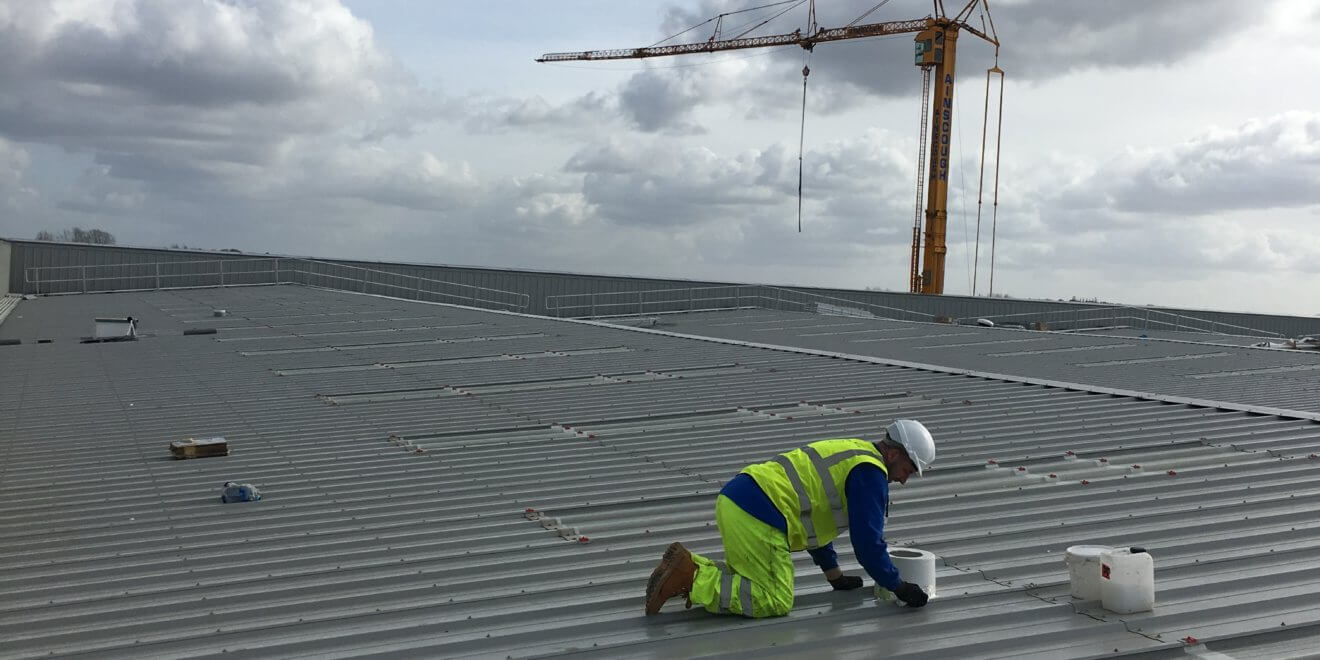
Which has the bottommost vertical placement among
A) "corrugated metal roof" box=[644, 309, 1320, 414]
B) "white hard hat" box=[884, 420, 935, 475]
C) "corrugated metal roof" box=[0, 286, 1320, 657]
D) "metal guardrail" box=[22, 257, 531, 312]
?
"corrugated metal roof" box=[0, 286, 1320, 657]

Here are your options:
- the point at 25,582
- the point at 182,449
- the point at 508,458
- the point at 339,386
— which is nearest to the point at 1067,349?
the point at 339,386

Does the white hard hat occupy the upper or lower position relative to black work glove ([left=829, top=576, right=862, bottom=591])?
upper

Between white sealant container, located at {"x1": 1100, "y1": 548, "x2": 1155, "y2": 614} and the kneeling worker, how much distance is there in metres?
0.99

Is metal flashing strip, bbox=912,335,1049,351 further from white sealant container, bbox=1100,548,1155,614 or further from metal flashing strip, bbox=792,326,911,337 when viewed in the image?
white sealant container, bbox=1100,548,1155,614

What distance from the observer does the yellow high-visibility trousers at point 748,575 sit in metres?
6.04

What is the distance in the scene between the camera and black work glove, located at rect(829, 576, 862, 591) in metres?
6.42

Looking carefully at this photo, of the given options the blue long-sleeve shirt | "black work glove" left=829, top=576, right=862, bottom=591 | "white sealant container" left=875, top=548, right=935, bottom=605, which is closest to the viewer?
the blue long-sleeve shirt

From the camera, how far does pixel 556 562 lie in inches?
292

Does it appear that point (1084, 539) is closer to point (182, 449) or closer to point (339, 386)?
point (182, 449)

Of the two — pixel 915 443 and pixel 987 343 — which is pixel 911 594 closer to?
pixel 915 443

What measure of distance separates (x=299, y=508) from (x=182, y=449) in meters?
2.97

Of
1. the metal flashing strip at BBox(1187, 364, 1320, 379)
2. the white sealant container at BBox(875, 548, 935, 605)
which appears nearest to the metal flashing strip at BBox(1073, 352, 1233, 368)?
the metal flashing strip at BBox(1187, 364, 1320, 379)

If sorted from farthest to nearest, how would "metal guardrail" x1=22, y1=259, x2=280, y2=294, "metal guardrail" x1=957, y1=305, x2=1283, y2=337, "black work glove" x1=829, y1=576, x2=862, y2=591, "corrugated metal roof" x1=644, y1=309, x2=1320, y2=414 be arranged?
1. "metal guardrail" x1=957, y1=305, x2=1283, y2=337
2. "metal guardrail" x1=22, y1=259, x2=280, y2=294
3. "corrugated metal roof" x1=644, y1=309, x2=1320, y2=414
4. "black work glove" x1=829, y1=576, x2=862, y2=591

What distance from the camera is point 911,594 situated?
6070 millimetres
